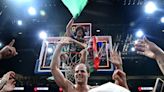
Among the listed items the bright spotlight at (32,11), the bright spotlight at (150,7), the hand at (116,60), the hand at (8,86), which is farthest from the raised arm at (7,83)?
the bright spotlight at (32,11)

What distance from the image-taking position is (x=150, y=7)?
9062 millimetres

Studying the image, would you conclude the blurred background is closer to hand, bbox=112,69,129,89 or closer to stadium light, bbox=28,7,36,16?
stadium light, bbox=28,7,36,16

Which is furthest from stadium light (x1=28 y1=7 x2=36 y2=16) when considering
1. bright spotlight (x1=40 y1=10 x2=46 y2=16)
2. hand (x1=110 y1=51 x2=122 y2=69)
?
hand (x1=110 y1=51 x2=122 y2=69)

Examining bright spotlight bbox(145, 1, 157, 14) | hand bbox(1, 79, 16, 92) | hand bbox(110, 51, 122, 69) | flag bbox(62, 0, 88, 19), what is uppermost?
bright spotlight bbox(145, 1, 157, 14)

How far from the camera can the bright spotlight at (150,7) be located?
896 centimetres

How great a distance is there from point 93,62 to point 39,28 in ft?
12.5

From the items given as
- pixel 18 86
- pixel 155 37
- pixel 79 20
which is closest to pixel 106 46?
pixel 79 20

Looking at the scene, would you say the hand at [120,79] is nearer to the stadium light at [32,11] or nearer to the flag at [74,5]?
the flag at [74,5]

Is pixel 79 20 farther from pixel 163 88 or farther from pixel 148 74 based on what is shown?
pixel 163 88

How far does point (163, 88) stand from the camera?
193cm

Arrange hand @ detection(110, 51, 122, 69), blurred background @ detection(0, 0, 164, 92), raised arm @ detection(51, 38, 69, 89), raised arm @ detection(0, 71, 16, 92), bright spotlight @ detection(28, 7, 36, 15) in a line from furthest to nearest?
bright spotlight @ detection(28, 7, 36, 15), blurred background @ detection(0, 0, 164, 92), raised arm @ detection(51, 38, 69, 89), hand @ detection(110, 51, 122, 69), raised arm @ detection(0, 71, 16, 92)

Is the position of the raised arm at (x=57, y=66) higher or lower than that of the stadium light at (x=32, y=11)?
lower

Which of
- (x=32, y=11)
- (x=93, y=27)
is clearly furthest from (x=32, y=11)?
(x=93, y=27)

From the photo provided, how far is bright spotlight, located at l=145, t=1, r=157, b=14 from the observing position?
8.96 m
